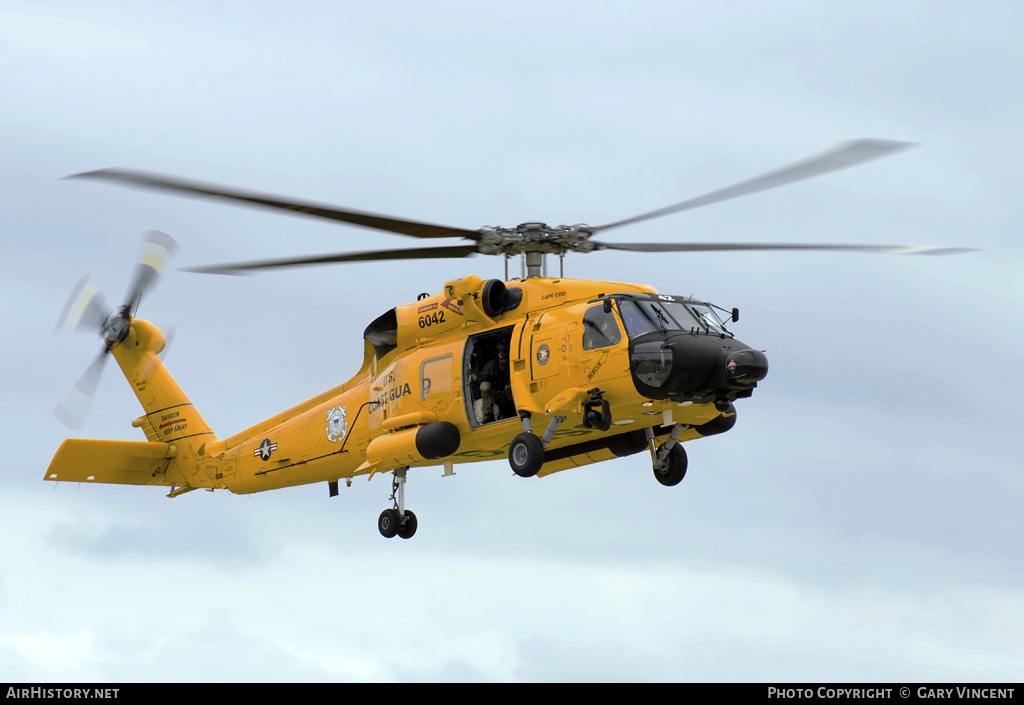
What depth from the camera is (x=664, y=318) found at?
17.4 meters

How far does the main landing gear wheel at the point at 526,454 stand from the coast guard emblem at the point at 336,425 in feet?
15.1

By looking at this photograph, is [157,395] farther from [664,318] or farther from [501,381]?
[664,318]

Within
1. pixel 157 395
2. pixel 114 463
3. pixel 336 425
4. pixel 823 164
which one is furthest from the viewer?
pixel 157 395

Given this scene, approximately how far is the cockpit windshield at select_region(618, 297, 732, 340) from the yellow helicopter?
26mm

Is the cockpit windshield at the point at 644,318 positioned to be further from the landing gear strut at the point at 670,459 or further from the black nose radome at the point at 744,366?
the landing gear strut at the point at 670,459

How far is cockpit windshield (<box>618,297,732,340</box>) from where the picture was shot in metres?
17.2

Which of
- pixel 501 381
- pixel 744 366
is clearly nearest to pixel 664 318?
pixel 744 366

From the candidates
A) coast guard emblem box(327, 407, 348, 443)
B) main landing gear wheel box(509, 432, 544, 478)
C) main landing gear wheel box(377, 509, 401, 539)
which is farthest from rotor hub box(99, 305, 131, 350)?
main landing gear wheel box(509, 432, 544, 478)

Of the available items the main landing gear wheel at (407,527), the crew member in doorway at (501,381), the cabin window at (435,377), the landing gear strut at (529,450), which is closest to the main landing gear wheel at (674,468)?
the landing gear strut at (529,450)

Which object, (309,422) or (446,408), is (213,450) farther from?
(446,408)

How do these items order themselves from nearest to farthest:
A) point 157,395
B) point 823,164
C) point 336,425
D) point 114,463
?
1. point 823,164
2. point 336,425
3. point 114,463
4. point 157,395

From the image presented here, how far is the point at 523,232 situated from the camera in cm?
1866

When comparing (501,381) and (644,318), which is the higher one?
(644,318)

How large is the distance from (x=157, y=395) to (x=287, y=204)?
34.2ft
